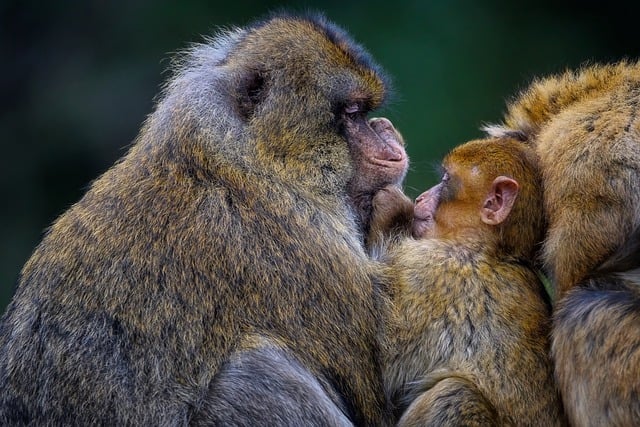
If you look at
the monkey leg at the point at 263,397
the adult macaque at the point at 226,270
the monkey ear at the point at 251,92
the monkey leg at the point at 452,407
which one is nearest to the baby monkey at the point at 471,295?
the monkey leg at the point at 452,407

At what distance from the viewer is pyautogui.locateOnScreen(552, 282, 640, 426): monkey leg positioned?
6055 millimetres

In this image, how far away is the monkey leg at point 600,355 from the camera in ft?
19.9

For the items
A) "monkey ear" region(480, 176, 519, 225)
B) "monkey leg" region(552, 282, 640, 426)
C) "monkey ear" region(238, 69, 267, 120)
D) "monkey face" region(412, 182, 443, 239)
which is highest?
"monkey ear" region(238, 69, 267, 120)

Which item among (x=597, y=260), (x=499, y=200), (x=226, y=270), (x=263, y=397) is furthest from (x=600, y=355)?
(x=226, y=270)

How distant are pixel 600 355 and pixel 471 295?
2.94ft

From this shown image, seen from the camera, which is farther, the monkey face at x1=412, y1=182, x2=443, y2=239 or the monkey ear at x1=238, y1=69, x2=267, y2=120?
the monkey face at x1=412, y1=182, x2=443, y2=239

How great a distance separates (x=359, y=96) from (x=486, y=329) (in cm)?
175

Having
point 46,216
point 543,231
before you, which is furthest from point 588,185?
point 46,216

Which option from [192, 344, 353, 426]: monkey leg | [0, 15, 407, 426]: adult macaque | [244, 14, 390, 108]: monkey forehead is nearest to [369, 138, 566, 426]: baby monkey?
[0, 15, 407, 426]: adult macaque

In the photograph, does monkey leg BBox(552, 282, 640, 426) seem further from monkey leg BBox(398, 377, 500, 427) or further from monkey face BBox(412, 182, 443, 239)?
monkey face BBox(412, 182, 443, 239)

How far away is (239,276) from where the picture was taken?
21.8 feet

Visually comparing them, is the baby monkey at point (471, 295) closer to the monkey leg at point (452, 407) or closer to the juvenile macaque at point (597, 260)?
the monkey leg at point (452, 407)

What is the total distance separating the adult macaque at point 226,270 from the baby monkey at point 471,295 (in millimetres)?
193

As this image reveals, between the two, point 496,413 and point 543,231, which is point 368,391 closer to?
point 496,413
